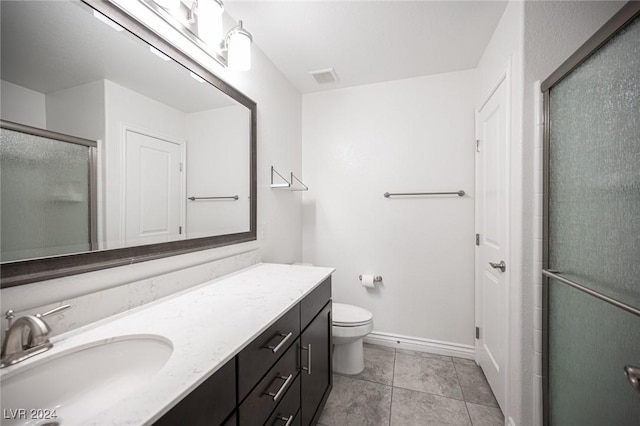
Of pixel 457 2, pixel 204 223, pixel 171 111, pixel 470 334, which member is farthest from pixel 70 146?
pixel 470 334

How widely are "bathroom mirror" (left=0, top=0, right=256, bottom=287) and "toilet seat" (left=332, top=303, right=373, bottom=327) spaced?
3.28ft

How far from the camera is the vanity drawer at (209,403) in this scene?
53 centimetres

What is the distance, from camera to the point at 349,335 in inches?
68.3

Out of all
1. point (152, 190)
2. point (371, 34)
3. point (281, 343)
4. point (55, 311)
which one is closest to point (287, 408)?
point (281, 343)

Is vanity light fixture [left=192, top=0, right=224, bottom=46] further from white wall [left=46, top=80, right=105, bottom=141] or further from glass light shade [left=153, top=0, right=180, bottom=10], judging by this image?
white wall [left=46, top=80, right=105, bottom=141]

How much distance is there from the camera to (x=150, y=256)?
103 centimetres

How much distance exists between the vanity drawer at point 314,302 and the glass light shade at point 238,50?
1.23 meters

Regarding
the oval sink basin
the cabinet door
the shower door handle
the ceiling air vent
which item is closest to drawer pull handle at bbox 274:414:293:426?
the cabinet door

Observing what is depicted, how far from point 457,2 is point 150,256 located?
1.99 m

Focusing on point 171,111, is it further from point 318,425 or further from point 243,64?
point 318,425

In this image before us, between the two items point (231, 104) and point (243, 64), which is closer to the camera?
point (243, 64)

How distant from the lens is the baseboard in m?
2.05

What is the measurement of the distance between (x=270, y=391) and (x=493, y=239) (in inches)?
60.7

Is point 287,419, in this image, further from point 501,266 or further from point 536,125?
point 536,125
